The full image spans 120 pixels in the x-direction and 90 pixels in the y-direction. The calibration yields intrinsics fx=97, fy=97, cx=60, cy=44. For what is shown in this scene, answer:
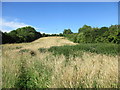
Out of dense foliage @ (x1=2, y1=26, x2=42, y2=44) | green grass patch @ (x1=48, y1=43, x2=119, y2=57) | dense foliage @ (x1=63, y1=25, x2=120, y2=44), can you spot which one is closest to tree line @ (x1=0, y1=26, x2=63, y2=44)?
dense foliage @ (x1=2, y1=26, x2=42, y2=44)

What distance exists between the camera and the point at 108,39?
13180 millimetres

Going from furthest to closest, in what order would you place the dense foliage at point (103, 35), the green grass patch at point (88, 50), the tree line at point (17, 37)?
the tree line at point (17, 37)
the dense foliage at point (103, 35)
the green grass patch at point (88, 50)

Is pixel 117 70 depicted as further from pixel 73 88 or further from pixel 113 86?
pixel 73 88

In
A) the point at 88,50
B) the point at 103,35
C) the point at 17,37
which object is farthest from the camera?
the point at 17,37

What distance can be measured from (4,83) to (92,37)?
15.3m

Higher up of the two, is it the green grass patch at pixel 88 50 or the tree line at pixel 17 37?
the tree line at pixel 17 37

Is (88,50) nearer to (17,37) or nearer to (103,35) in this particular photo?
(103,35)

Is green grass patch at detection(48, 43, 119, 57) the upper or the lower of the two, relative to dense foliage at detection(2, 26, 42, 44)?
lower

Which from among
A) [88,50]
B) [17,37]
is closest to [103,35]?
[88,50]

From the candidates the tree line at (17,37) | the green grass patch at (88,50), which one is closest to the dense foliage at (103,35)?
the green grass patch at (88,50)

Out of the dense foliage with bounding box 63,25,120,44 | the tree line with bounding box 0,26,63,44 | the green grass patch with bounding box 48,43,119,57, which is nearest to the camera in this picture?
the green grass patch with bounding box 48,43,119,57

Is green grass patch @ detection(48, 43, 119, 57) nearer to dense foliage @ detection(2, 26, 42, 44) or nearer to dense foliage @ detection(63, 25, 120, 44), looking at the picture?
dense foliage @ detection(63, 25, 120, 44)

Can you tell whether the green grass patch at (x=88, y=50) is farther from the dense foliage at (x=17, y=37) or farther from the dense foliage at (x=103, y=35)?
the dense foliage at (x=17, y=37)

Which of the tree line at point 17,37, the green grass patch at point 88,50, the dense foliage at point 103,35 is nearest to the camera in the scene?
the green grass patch at point 88,50
